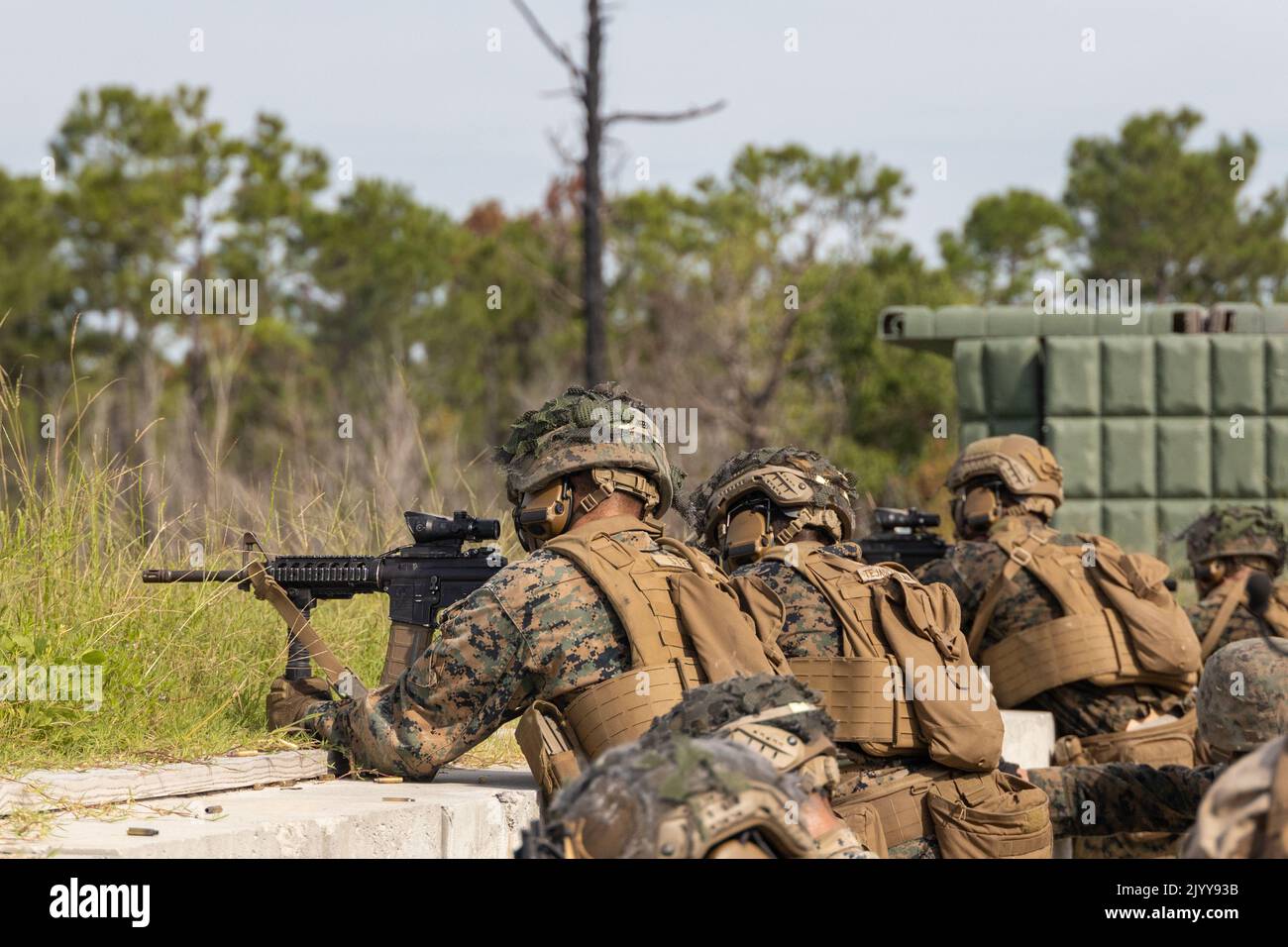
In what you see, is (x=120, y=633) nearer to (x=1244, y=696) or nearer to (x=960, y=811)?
(x=960, y=811)

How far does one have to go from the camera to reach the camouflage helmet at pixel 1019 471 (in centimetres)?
757

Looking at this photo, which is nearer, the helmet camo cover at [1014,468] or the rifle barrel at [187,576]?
the rifle barrel at [187,576]

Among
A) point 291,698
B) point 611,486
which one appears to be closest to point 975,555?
point 611,486

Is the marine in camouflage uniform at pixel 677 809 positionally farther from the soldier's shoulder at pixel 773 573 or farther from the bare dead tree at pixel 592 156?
the bare dead tree at pixel 592 156

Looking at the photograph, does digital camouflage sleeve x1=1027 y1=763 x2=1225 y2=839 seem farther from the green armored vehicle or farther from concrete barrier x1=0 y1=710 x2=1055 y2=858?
the green armored vehicle

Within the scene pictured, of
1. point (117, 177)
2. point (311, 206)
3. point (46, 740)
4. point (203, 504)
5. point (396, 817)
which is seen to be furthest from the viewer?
point (311, 206)

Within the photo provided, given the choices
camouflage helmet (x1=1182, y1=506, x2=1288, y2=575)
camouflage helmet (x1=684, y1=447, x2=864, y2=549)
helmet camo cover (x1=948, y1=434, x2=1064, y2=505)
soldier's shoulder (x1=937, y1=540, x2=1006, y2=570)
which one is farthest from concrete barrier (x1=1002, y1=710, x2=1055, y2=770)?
camouflage helmet (x1=1182, y1=506, x2=1288, y2=575)

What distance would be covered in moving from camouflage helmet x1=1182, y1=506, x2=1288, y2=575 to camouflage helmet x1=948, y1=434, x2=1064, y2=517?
1.11 m

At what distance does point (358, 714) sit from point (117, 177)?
30.5m

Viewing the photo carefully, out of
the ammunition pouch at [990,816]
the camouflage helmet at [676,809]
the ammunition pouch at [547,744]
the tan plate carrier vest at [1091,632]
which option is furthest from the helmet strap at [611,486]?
the tan plate carrier vest at [1091,632]

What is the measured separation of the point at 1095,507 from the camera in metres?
13.7

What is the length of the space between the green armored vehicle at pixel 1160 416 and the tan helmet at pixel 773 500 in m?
7.94
